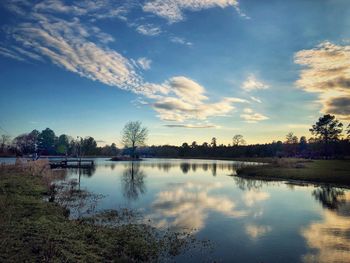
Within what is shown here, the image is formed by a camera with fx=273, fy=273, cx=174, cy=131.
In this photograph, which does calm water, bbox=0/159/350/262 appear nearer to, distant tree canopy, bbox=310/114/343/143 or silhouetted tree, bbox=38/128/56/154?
distant tree canopy, bbox=310/114/343/143

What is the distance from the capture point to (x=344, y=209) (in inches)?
942

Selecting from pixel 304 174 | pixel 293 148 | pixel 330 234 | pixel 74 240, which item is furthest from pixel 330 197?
pixel 293 148

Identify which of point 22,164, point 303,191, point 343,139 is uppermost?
point 343,139

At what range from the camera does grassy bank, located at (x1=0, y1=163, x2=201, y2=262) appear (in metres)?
10.7

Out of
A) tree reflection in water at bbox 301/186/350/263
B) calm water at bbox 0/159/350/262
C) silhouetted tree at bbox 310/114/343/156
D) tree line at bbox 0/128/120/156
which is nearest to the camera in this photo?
tree reflection in water at bbox 301/186/350/263

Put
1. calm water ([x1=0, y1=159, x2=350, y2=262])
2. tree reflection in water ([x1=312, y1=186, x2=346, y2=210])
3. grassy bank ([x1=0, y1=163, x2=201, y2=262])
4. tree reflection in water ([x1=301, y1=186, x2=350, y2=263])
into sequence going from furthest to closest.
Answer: tree reflection in water ([x1=312, y1=186, x2=346, y2=210])
calm water ([x1=0, y1=159, x2=350, y2=262])
tree reflection in water ([x1=301, y1=186, x2=350, y2=263])
grassy bank ([x1=0, y1=163, x2=201, y2=262])

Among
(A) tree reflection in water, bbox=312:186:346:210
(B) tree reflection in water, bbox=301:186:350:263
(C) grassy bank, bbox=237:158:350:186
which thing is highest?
(C) grassy bank, bbox=237:158:350:186

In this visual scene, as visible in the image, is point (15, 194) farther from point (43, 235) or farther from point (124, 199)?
point (43, 235)

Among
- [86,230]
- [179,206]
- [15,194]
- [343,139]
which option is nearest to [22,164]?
[15,194]

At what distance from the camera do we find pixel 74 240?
1253 cm

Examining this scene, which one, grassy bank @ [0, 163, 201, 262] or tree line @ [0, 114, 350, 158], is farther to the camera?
tree line @ [0, 114, 350, 158]

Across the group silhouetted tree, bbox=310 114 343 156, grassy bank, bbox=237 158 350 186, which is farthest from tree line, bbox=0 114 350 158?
grassy bank, bbox=237 158 350 186

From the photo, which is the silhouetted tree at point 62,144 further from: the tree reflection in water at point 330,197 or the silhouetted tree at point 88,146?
the tree reflection in water at point 330,197

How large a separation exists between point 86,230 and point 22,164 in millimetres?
37012
